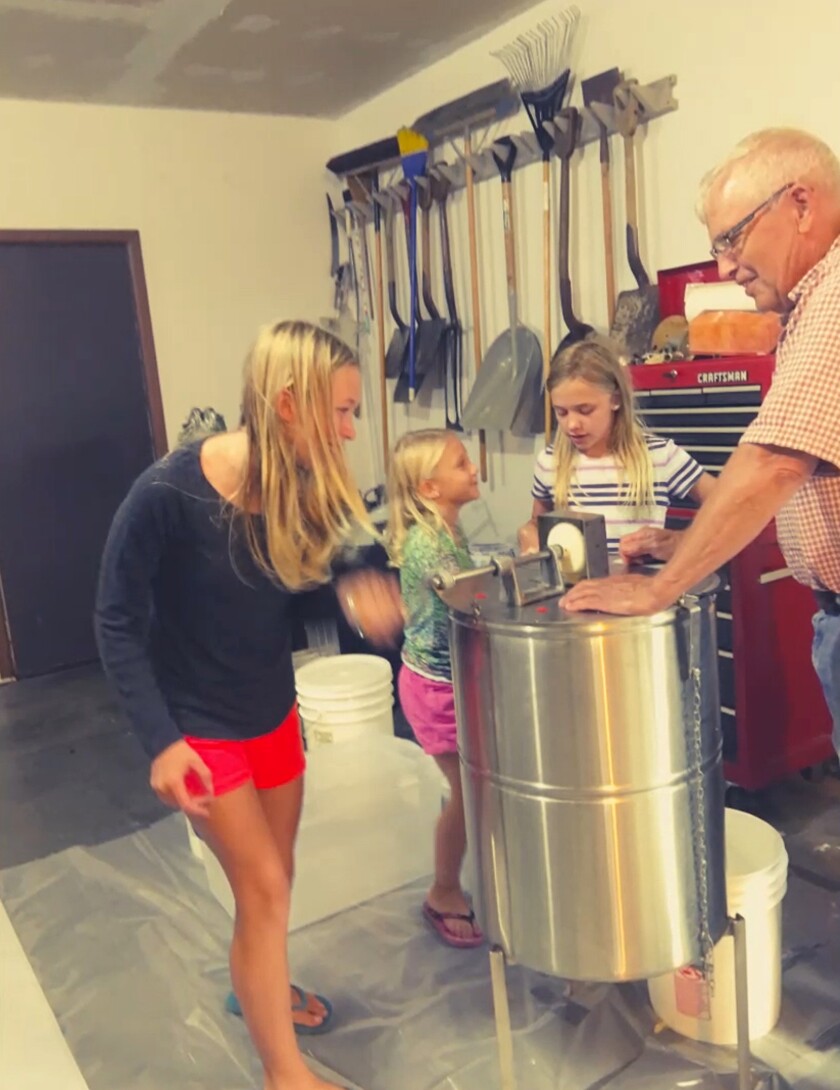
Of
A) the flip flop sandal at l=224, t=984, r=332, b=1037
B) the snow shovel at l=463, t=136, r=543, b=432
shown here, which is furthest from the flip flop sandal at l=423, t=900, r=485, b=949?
the snow shovel at l=463, t=136, r=543, b=432

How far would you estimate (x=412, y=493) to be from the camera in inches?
77.5

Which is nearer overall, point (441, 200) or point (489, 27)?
point (489, 27)

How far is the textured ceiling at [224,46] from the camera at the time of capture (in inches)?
123

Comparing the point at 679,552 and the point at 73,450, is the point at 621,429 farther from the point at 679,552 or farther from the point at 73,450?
the point at 73,450

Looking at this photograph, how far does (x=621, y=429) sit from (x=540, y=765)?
3.42 feet

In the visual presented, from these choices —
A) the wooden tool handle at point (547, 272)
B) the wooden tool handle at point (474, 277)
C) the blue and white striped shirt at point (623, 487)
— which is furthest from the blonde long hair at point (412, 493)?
the wooden tool handle at point (474, 277)

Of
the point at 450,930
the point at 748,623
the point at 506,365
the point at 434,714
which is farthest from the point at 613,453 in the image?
the point at 506,365

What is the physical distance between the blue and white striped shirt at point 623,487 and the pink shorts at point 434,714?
1.59 feet

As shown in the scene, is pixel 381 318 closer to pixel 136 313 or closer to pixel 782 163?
pixel 136 313

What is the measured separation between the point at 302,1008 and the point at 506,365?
2.33m

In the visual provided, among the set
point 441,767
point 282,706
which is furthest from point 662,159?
point 282,706

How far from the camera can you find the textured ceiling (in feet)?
10.3

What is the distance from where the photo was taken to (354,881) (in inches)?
89.1

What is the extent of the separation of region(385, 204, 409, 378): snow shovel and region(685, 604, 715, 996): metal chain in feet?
9.81
